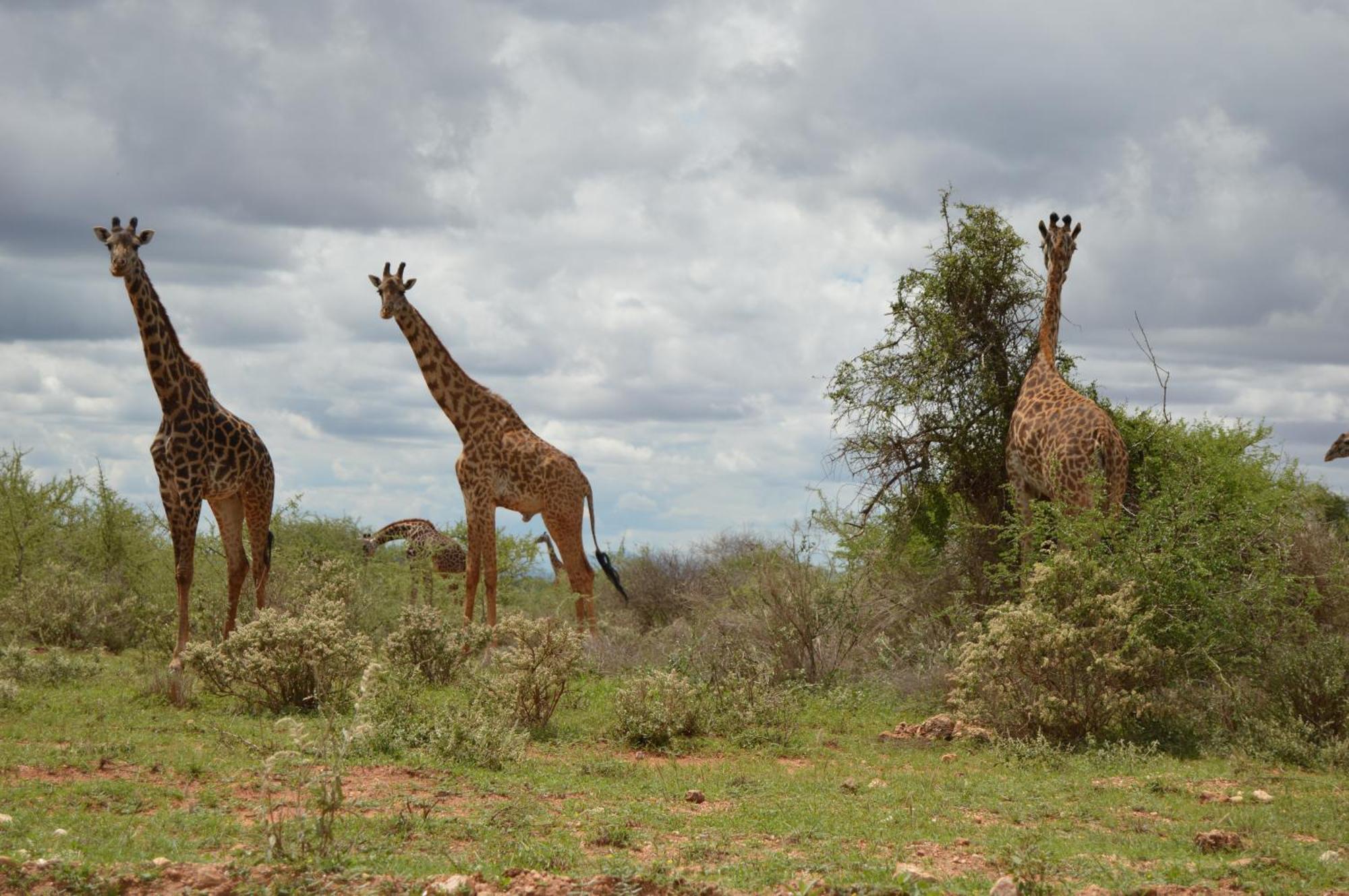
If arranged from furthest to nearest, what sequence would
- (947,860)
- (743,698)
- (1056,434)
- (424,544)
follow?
1. (424,544)
2. (1056,434)
3. (743,698)
4. (947,860)

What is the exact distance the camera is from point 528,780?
784 cm

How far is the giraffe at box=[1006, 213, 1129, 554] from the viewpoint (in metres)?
11.6

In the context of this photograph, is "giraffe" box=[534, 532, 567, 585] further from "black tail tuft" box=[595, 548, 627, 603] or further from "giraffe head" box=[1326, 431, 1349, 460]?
"giraffe head" box=[1326, 431, 1349, 460]

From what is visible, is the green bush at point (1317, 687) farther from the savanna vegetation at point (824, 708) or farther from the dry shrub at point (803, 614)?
the dry shrub at point (803, 614)

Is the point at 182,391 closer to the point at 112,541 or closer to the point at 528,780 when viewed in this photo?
the point at 528,780

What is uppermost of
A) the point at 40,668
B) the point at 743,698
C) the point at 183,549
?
the point at 183,549

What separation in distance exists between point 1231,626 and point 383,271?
9.17 meters

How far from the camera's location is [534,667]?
9.86 m

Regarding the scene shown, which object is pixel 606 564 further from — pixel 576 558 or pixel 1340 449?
pixel 1340 449

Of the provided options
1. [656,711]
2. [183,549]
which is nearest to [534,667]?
[656,711]

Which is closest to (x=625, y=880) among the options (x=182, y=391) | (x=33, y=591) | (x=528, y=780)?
(x=528, y=780)

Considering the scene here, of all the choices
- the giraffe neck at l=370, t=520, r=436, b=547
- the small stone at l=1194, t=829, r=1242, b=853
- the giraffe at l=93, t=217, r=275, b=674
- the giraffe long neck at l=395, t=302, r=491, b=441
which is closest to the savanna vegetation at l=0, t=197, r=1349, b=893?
the small stone at l=1194, t=829, r=1242, b=853

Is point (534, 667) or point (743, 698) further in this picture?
point (743, 698)

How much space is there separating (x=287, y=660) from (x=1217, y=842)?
23.2 feet
